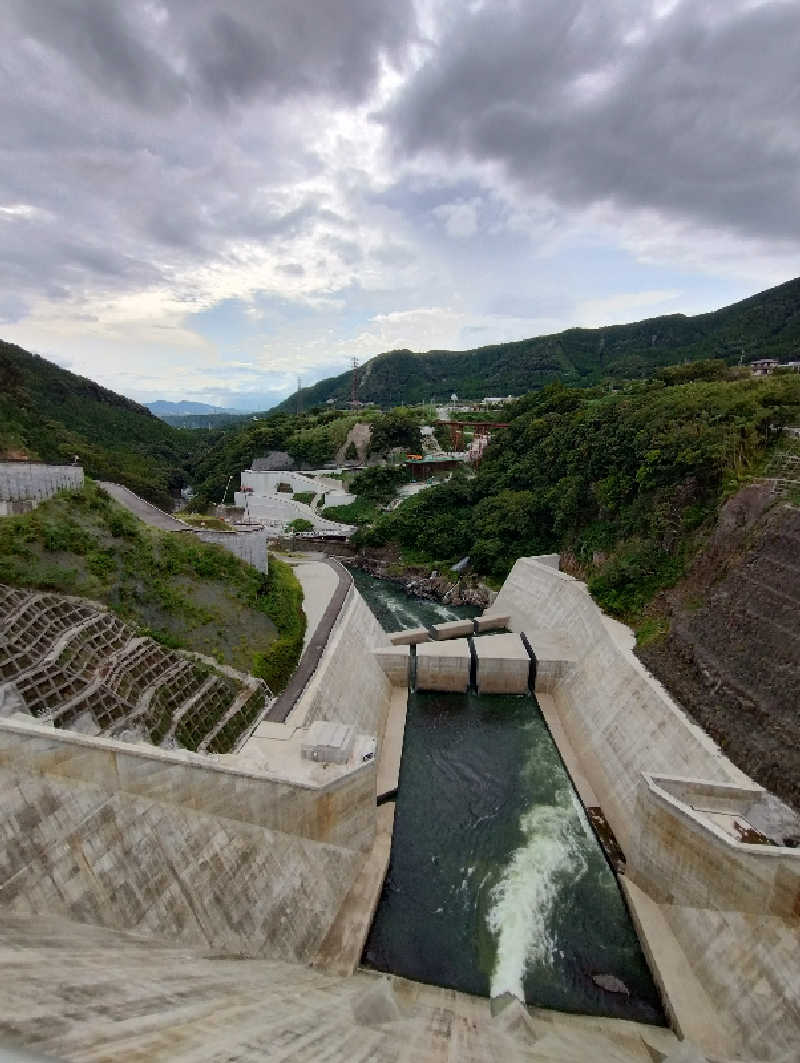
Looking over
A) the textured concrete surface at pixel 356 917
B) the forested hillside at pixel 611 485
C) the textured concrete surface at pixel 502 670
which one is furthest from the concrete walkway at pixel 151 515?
the forested hillside at pixel 611 485

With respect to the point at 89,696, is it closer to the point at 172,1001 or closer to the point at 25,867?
the point at 25,867

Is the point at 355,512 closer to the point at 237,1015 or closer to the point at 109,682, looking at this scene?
the point at 109,682

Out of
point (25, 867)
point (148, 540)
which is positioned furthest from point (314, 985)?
point (148, 540)

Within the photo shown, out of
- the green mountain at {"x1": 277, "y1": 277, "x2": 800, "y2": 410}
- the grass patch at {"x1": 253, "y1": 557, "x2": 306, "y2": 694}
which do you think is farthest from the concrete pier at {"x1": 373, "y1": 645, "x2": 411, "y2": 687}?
the green mountain at {"x1": 277, "y1": 277, "x2": 800, "y2": 410}

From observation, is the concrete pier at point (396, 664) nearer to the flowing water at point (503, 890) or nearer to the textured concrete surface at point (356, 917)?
the flowing water at point (503, 890)

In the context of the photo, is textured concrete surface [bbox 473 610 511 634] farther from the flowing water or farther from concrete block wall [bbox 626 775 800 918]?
concrete block wall [bbox 626 775 800 918]

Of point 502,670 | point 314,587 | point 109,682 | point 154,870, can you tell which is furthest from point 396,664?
point 154,870

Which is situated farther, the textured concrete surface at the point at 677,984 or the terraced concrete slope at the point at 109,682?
the terraced concrete slope at the point at 109,682
